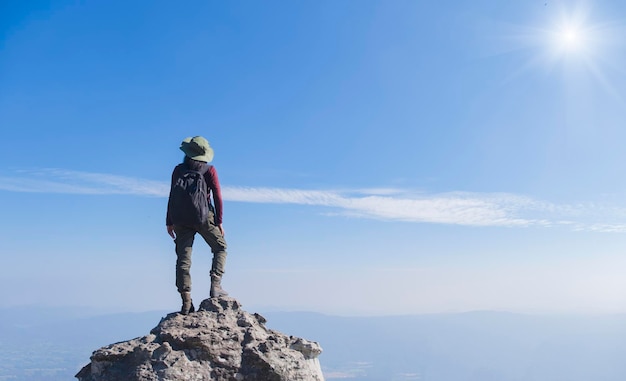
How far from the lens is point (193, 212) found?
Answer: 8.48 meters

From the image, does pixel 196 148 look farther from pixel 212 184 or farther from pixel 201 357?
pixel 201 357

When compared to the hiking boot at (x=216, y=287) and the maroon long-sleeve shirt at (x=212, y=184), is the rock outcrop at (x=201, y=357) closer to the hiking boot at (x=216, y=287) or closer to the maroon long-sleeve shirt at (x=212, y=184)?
the hiking boot at (x=216, y=287)

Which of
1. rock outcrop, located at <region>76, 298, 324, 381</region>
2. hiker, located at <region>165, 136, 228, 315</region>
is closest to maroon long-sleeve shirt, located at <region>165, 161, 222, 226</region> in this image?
hiker, located at <region>165, 136, 228, 315</region>

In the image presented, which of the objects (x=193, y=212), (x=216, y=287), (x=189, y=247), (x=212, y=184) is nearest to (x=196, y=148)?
(x=212, y=184)

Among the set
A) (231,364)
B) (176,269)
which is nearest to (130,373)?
(231,364)

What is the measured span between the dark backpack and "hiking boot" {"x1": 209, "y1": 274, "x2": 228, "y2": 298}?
120cm

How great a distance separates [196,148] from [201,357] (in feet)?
12.2

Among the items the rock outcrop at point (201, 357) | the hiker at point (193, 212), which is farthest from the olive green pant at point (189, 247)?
the rock outcrop at point (201, 357)

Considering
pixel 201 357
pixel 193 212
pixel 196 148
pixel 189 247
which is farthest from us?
pixel 189 247

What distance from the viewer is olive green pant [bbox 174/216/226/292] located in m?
8.70

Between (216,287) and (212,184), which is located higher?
(212,184)

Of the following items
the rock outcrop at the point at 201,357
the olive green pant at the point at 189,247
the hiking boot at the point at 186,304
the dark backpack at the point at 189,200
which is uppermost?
the dark backpack at the point at 189,200

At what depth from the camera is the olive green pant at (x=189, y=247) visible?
8.70 metres

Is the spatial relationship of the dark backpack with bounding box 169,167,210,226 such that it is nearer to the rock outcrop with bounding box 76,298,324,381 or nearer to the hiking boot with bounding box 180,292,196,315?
the hiking boot with bounding box 180,292,196,315
